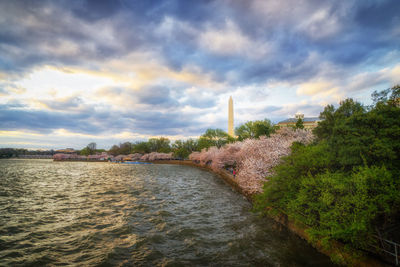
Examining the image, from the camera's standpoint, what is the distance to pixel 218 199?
69.5 ft

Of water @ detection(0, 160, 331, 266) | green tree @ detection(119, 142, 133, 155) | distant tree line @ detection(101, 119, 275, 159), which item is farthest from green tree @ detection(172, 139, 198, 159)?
water @ detection(0, 160, 331, 266)

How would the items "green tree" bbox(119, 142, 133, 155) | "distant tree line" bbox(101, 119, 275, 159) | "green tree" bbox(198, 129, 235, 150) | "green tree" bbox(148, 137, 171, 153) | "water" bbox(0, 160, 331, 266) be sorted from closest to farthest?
"water" bbox(0, 160, 331, 266)
"distant tree line" bbox(101, 119, 275, 159)
"green tree" bbox(198, 129, 235, 150)
"green tree" bbox(148, 137, 171, 153)
"green tree" bbox(119, 142, 133, 155)

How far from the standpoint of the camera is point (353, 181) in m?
7.22

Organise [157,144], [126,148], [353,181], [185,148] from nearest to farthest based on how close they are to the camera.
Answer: [353,181] < [185,148] < [157,144] < [126,148]

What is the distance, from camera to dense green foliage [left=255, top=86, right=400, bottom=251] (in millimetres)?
6734

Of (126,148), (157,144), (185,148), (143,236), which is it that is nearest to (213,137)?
(185,148)

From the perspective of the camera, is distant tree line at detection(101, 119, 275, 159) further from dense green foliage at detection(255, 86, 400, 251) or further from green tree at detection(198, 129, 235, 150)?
dense green foliage at detection(255, 86, 400, 251)

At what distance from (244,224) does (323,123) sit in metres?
8.82

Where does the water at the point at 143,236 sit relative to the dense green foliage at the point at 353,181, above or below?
below

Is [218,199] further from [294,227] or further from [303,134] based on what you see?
[303,134]

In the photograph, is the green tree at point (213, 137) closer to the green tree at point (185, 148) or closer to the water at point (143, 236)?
the green tree at point (185, 148)

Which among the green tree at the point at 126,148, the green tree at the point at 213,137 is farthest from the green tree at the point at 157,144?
the green tree at the point at 213,137

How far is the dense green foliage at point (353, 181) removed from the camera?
265 inches

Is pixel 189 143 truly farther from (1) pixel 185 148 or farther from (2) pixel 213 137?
(2) pixel 213 137
